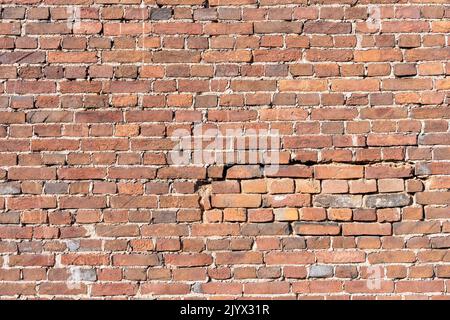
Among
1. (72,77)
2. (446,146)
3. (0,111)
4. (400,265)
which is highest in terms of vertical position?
(72,77)

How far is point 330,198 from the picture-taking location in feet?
8.97

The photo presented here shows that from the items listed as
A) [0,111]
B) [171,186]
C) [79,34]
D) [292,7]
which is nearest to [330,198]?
[171,186]

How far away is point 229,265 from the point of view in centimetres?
271

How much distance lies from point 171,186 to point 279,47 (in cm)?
92

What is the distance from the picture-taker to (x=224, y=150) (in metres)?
2.75

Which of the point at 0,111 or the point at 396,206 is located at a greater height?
the point at 0,111

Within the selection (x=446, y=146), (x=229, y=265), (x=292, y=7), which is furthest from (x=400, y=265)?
(x=292, y=7)

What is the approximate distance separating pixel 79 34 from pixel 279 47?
1.06 metres

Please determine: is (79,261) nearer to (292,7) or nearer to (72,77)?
(72,77)

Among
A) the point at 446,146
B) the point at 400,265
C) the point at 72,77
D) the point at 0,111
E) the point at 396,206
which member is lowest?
the point at 400,265

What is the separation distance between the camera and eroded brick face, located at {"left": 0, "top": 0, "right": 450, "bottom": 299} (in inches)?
106

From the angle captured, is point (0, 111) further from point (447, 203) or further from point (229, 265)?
point (447, 203)

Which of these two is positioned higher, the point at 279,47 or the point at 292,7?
the point at 292,7

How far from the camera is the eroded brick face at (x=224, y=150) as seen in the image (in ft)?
8.85
